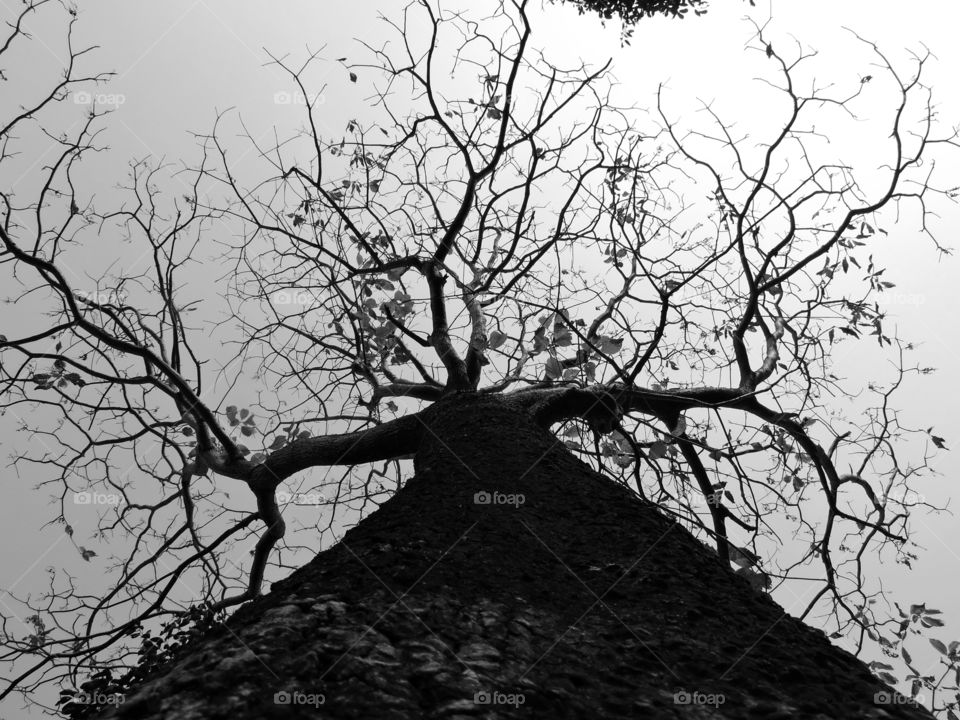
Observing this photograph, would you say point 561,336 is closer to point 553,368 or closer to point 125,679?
point 553,368

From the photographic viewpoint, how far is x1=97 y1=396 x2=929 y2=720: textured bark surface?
1028 mm

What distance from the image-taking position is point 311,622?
1.21 meters

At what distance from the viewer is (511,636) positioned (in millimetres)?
1261

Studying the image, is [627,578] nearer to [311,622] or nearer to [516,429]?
[311,622]

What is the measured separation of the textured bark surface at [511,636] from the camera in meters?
1.03

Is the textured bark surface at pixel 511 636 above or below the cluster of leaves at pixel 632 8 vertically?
below

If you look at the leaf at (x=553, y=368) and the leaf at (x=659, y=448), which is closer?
the leaf at (x=553, y=368)

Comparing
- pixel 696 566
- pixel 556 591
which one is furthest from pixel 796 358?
pixel 556 591

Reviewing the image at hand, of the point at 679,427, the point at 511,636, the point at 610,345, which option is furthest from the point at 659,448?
the point at 511,636

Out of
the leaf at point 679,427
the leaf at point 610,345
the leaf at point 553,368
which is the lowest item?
the leaf at point 553,368

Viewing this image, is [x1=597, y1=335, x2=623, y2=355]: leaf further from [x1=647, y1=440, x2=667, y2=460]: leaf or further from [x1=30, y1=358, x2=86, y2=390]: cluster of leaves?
[x1=30, y1=358, x2=86, y2=390]: cluster of leaves

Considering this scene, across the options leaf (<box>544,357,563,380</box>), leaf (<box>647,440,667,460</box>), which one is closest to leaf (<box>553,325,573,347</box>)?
leaf (<box>544,357,563,380</box>)

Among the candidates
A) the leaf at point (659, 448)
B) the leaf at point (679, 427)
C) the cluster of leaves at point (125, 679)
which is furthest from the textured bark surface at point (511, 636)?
the leaf at point (679, 427)

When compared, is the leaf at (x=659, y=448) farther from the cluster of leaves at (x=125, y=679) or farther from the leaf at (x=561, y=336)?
the cluster of leaves at (x=125, y=679)
